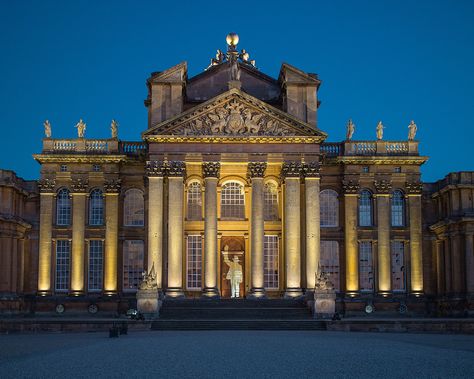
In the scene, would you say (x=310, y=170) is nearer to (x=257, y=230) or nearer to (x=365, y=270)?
(x=257, y=230)

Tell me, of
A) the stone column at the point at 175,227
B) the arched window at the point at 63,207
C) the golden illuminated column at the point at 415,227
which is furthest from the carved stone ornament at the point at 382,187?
the arched window at the point at 63,207

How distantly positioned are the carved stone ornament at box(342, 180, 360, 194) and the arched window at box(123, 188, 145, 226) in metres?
14.5

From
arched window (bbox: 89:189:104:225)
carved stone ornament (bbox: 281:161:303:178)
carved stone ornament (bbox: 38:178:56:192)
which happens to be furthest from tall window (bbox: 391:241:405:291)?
carved stone ornament (bbox: 38:178:56:192)

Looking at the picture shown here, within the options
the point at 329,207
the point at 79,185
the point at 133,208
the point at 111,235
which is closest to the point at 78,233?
the point at 111,235

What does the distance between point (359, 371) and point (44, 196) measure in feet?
Answer: 125

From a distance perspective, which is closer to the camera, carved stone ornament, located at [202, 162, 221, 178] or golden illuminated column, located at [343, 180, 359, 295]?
carved stone ornament, located at [202, 162, 221, 178]

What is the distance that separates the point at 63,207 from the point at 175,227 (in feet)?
33.1

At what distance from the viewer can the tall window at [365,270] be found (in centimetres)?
5666

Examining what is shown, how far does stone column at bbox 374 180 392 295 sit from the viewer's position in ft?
183

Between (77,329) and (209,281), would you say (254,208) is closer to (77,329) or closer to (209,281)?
(209,281)

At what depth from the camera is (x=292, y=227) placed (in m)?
51.5

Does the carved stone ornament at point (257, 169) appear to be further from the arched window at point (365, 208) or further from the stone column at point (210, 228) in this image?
the arched window at point (365, 208)

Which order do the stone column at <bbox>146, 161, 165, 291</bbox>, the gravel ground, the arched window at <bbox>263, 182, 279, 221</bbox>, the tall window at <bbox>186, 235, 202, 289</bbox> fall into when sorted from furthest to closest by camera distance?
1. the arched window at <bbox>263, 182, 279, 221</bbox>
2. the tall window at <bbox>186, 235, 202, 289</bbox>
3. the stone column at <bbox>146, 161, 165, 291</bbox>
4. the gravel ground

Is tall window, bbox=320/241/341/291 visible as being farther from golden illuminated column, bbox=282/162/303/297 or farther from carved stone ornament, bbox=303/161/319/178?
carved stone ornament, bbox=303/161/319/178
